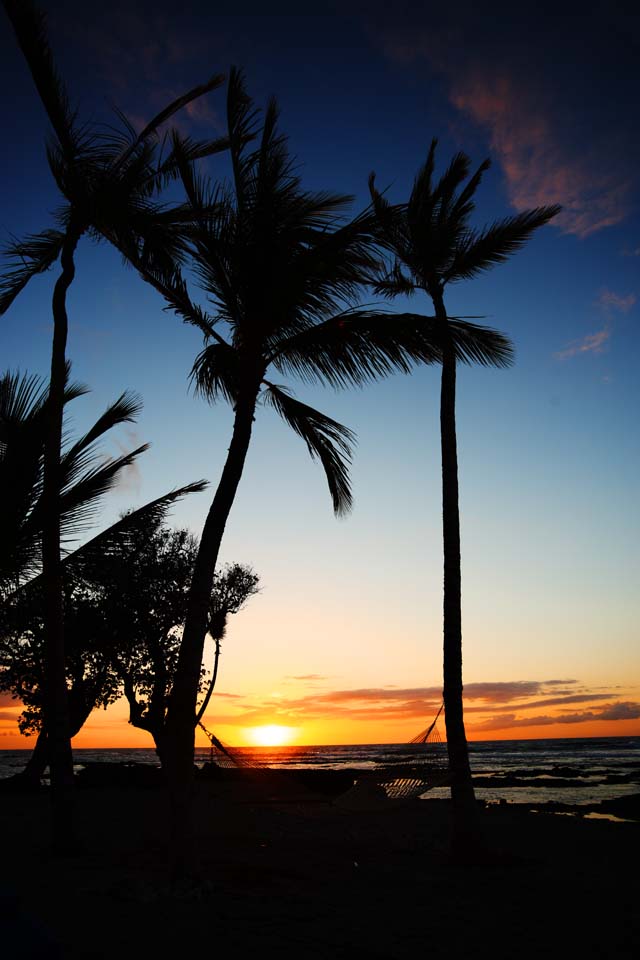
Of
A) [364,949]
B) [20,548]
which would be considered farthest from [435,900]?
[20,548]

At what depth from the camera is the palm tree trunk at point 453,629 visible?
9.12 metres

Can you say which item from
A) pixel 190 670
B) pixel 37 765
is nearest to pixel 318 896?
pixel 190 670

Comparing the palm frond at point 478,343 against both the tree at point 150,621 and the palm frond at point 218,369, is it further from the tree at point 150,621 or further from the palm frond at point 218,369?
the tree at point 150,621

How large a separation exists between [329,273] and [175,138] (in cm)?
248

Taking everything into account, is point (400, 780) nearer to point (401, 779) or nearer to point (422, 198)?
point (401, 779)

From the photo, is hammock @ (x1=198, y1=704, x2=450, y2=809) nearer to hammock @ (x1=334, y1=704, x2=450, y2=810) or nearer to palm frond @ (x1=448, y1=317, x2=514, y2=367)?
hammock @ (x1=334, y1=704, x2=450, y2=810)

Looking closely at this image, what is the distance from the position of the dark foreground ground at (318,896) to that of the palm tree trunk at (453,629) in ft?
1.63

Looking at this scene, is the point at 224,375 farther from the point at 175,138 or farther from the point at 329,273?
the point at 175,138

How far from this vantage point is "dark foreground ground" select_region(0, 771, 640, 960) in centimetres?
573

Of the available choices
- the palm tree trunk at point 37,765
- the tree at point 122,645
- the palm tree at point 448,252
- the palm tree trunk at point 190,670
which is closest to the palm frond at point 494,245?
the palm tree at point 448,252

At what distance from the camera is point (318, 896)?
764 centimetres

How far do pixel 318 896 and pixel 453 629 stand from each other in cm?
366

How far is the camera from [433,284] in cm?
1088

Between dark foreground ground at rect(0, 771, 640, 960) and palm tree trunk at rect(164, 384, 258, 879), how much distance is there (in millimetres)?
714
